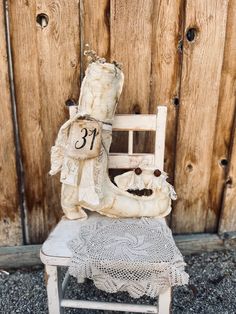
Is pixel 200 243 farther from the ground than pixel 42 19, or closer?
closer

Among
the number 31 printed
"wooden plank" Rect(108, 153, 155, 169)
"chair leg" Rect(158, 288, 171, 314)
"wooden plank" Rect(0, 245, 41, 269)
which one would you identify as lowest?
"wooden plank" Rect(0, 245, 41, 269)

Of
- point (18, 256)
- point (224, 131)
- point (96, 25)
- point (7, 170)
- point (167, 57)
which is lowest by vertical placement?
point (18, 256)

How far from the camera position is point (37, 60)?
145 centimetres

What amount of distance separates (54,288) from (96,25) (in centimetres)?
103

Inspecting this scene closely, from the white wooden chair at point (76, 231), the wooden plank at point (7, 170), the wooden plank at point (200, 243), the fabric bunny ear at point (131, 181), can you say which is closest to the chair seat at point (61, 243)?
the white wooden chair at point (76, 231)

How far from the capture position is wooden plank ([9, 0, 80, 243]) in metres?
1.40

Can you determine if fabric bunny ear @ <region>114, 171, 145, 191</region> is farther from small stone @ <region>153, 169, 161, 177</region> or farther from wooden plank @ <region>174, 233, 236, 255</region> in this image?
wooden plank @ <region>174, 233, 236, 255</region>

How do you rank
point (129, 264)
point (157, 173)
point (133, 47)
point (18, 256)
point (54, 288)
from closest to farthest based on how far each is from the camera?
point (129, 264), point (54, 288), point (157, 173), point (133, 47), point (18, 256)

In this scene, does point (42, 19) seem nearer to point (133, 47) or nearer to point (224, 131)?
point (133, 47)

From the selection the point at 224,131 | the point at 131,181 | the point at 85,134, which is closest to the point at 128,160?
the point at 131,181

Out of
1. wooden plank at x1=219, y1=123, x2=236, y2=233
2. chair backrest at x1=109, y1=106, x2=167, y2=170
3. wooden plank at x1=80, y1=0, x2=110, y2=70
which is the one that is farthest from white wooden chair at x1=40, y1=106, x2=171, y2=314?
wooden plank at x1=219, y1=123, x2=236, y2=233

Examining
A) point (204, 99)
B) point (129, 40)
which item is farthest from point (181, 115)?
point (129, 40)

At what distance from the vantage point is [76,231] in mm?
1248

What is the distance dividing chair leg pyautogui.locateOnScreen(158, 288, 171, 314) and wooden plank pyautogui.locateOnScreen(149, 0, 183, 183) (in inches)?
28.4
